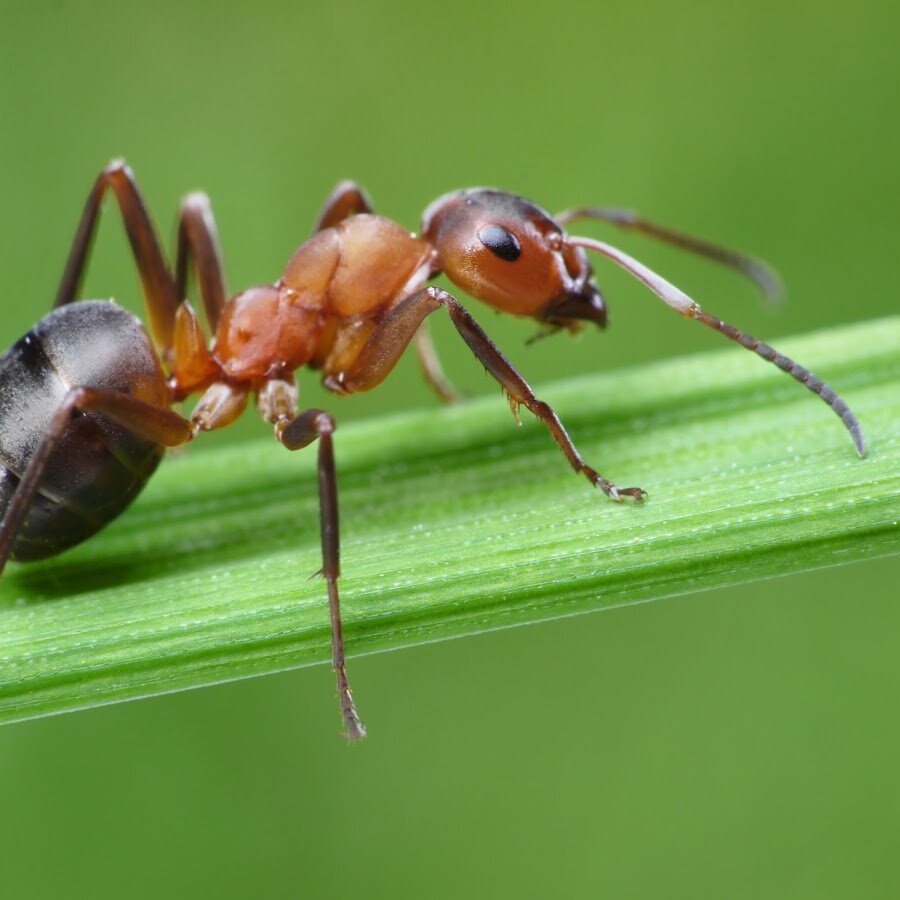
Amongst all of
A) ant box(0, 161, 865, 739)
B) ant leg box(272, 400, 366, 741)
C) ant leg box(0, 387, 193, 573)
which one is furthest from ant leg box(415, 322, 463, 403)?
ant leg box(0, 387, 193, 573)

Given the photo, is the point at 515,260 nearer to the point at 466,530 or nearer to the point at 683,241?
the point at 683,241

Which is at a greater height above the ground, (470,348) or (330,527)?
(470,348)

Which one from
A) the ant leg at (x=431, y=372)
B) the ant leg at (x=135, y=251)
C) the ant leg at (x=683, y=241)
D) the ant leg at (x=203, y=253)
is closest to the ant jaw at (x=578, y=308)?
the ant leg at (x=683, y=241)

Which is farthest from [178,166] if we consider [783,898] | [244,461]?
[783,898]

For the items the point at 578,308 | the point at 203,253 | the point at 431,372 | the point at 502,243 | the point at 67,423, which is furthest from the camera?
the point at 431,372

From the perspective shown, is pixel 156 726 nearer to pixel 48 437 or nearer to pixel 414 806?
pixel 414 806

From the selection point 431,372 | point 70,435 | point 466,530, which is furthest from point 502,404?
point 70,435
